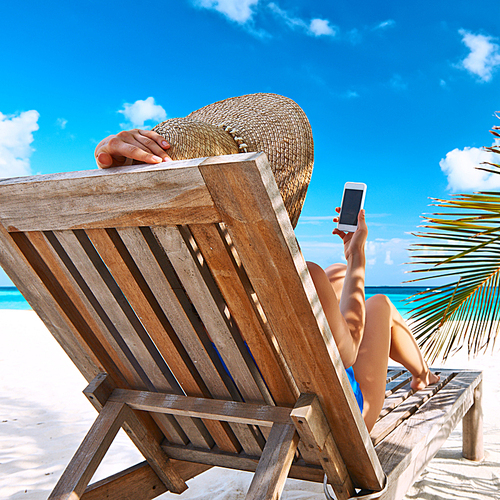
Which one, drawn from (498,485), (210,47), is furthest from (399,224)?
(498,485)

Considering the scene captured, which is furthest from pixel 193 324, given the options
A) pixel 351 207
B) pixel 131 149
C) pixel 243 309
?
pixel 351 207

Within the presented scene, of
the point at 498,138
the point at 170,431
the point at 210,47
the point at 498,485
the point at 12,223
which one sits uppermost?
the point at 210,47

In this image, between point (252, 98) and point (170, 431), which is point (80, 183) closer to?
point (170, 431)

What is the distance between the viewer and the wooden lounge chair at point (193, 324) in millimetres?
831

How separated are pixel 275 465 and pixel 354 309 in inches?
20.9

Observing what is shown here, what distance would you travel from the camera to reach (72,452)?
254 centimetres

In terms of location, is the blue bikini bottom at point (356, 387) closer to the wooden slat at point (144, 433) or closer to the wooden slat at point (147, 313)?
the wooden slat at point (147, 313)

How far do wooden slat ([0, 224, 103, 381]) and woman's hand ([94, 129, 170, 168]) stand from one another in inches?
15.1

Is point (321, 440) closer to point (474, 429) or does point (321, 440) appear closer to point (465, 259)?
point (465, 259)

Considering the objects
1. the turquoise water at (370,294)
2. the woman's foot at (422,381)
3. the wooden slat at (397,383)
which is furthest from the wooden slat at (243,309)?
the turquoise water at (370,294)

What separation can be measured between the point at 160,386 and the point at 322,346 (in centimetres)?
64

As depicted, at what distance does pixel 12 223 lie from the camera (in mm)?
1082

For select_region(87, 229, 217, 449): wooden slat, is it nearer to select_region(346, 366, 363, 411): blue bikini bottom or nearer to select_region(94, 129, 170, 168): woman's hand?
select_region(94, 129, 170, 168): woman's hand

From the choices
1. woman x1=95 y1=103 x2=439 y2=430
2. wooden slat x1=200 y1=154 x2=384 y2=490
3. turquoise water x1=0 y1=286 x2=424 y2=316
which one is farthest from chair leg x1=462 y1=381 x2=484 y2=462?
turquoise water x1=0 y1=286 x2=424 y2=316
